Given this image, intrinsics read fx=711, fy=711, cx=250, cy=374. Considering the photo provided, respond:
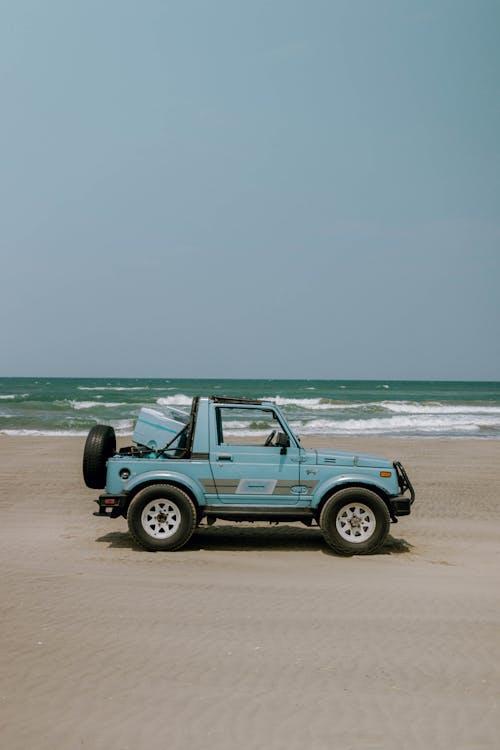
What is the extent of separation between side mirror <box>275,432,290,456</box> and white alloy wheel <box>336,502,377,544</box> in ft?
3.41

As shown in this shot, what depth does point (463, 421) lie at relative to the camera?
38.7 meters

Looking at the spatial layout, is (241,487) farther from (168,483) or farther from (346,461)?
(346,461)

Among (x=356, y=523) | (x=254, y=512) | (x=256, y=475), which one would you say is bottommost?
(x=356, y=523)

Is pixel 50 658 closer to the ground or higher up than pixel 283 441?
closer to the ground

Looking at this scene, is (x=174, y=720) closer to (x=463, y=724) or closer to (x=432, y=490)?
(x=463, y=724)

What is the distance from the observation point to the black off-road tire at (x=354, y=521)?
8.72 metres

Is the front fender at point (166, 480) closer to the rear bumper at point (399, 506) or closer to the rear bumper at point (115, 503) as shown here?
the rear bumper at point (115, 503)

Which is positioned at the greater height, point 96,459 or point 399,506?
point 96,459

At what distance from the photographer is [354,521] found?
29.0ft

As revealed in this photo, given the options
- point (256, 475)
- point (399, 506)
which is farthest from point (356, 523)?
point (256, 475)

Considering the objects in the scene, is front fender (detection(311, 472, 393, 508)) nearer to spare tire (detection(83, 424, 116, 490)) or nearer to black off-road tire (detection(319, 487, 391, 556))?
black off-road tire (detection(319, 487, 391, 556))

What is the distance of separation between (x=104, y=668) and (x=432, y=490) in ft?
34.9

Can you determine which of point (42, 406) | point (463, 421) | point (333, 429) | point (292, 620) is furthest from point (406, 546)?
point (42, 406)

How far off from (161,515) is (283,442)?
5.80 feet
